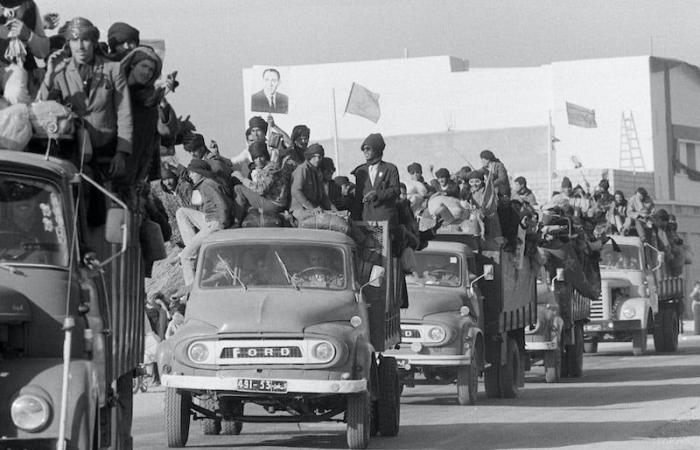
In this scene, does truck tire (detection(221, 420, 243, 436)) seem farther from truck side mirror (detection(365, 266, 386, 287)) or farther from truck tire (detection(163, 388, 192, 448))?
truck side mirror (detection(365, 266, 386, 287))

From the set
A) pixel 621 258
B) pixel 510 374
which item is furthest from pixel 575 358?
pixel 621 258

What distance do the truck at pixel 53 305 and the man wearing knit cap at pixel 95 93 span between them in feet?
2.03

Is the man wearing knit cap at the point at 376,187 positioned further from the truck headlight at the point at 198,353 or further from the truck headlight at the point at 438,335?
the truck headlight at the point at 198,353

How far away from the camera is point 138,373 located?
1352cm

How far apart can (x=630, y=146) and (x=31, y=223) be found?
57.0 meters

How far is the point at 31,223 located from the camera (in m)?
10.0

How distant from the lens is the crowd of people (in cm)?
1173

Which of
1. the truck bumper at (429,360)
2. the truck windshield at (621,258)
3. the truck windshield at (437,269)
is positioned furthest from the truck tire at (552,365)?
the truck windshield at (621,258)

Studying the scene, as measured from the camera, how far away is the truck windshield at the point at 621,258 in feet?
115

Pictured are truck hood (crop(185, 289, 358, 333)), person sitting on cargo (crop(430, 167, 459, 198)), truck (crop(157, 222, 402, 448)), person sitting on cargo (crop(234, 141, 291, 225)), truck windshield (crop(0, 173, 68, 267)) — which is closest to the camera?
truck windshield (crop(0, 173, 68, 267))

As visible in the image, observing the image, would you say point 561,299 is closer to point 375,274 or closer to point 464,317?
point 464,317

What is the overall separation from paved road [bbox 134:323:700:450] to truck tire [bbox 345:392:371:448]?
54 centimetres

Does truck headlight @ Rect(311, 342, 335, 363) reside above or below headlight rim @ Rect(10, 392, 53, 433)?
above

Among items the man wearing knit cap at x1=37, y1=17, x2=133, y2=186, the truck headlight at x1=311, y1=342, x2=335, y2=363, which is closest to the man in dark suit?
the truck headlight at x1=311, y1=342, x2=335, y2=363
